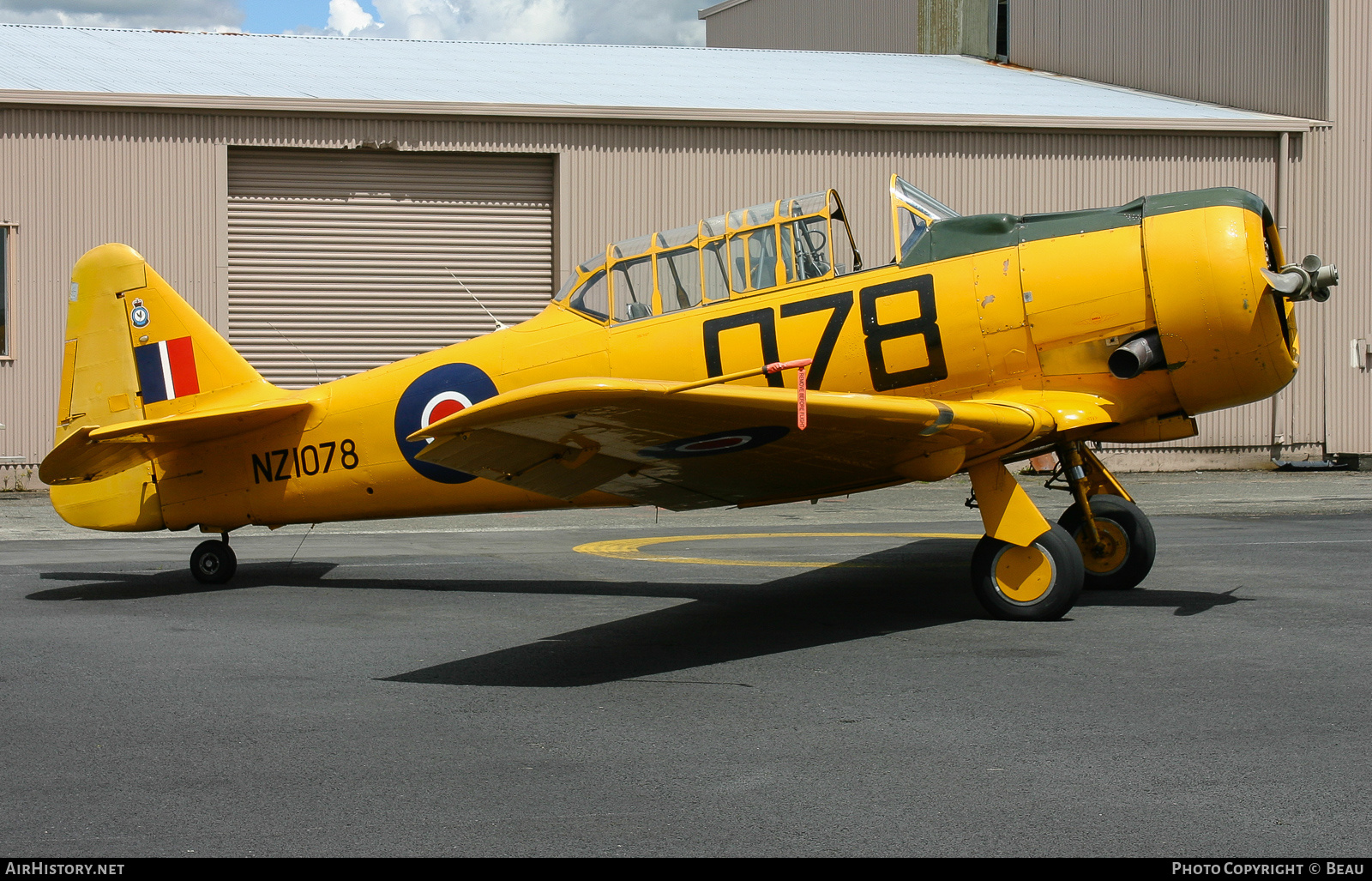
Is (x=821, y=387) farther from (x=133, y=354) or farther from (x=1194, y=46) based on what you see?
(x=1194, y=46)

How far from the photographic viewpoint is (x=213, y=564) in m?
9.55

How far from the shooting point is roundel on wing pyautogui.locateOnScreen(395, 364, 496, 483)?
8820 mm

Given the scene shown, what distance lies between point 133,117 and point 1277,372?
15737mm

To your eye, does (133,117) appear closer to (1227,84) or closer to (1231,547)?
(1231,547)

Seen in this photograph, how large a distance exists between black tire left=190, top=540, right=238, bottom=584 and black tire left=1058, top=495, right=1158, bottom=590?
6.41 m

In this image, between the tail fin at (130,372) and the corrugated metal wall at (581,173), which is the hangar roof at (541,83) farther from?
the tail fin at (130,372)

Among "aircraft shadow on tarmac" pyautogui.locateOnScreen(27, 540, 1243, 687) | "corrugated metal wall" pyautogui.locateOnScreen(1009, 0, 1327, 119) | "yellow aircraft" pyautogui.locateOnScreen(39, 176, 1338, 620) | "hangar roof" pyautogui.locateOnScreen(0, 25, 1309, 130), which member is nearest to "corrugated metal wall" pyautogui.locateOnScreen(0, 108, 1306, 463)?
"hangar roof" pyautogui.locateOnScreen(0, 25, 1309, 130)

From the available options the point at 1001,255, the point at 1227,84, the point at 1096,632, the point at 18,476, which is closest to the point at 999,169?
the point at 1227,84

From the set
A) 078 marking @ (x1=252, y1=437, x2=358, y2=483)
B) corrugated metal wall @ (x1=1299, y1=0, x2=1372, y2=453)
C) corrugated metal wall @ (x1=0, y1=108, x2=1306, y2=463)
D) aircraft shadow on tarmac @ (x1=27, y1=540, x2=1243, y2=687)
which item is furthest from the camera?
corrugated metal wall @ (x1=1299, y1=0, x2=1372, y2=453)

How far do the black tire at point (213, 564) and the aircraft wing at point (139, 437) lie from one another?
85 centimetres

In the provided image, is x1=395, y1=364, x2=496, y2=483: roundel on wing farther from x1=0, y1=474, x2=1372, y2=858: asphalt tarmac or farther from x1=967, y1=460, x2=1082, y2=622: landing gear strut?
x1=967, y1=460, x2=1082, y2=622: landing gear strut

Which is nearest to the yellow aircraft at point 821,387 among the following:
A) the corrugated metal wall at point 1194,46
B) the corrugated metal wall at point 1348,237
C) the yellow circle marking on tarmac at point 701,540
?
the yellow circle marking on tarmac at point 701,540

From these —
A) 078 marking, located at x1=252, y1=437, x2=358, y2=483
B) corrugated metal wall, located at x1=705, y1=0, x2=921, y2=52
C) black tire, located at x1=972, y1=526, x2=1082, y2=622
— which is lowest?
black tire, located at x1=972, y1=526, x2=1082, y2=622

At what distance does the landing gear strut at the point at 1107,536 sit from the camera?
8516 mm
